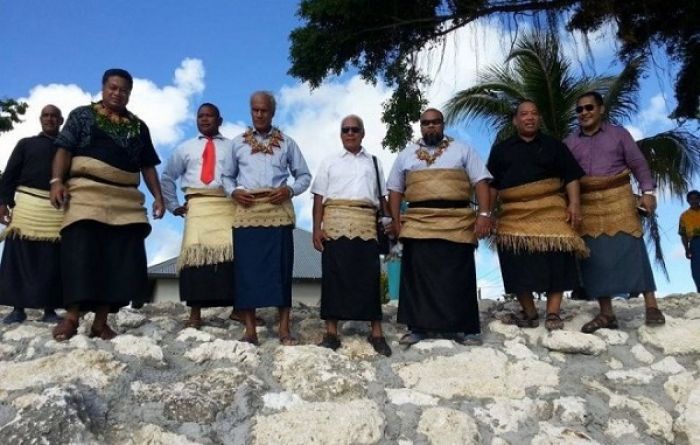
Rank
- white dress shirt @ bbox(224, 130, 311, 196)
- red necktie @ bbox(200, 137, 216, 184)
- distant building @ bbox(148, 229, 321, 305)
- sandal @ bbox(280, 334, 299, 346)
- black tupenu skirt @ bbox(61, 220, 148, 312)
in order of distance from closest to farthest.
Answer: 1. black tupenu skirt @ bbox(61, 220, 148, 312)
2. sandal @ bbox(280, 334, 299, 346)
3. white dress shirt @ bbox(224, 130, 311, 196)
4. red necktie @ bbox(200, 137, 216, 184)
5. distant building @ bbox(148, 229, 321, 305)

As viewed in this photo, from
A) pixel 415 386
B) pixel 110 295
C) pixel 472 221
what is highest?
pixel 472 221

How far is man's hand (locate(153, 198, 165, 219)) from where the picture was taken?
177 inches

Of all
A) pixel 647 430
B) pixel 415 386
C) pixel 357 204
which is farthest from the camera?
pixel 357 204

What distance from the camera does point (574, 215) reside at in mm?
4488

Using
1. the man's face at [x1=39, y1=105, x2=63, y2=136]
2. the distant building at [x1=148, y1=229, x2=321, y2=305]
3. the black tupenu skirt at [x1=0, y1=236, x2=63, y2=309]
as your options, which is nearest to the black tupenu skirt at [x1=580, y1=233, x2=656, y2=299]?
the black tupenu skirt at [x1=0, y1=236, x2=63, y2=309]

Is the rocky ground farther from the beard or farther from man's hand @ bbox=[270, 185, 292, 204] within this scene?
the beard

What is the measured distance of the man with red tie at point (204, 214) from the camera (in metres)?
4.60

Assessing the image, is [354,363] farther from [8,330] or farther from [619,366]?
[8,330]

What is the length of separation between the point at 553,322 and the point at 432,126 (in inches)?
59.0

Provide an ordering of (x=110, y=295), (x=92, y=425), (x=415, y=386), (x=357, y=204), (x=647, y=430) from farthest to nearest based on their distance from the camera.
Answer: (x=357, y=204)
(x=110, y=295)
(x=415, y=386)
(x=647, y=430)
(x=92, y=425)

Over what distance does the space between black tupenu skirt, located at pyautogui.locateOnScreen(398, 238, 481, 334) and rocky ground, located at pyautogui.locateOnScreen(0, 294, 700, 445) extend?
0.19m

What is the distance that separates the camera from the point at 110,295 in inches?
160

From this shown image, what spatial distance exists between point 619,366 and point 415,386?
1313 mm

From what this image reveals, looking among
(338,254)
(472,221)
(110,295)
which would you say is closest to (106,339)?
(110,295)
